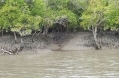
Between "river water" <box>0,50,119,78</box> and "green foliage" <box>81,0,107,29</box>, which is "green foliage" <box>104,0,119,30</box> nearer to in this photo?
"green foliage" <box>81,0,107,29</box>

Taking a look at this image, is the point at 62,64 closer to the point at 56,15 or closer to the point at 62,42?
the point at 56,15

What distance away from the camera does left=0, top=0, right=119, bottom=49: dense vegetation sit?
3200 cm

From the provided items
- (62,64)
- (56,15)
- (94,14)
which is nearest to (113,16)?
(94,14)

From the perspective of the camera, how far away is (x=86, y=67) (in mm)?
23859

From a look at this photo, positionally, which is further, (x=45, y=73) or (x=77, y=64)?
(x=77, y=64)

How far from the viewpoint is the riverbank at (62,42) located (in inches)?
1272

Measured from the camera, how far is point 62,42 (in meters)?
35.5

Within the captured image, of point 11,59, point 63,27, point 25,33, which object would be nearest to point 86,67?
point 11,59

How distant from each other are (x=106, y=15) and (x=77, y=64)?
10.8m

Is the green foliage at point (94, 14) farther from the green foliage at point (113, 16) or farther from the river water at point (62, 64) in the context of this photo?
the river water at point (62, 64)

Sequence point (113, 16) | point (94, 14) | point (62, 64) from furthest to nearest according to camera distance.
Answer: point (113, 16) < point (94, 14) < point (62, 64)

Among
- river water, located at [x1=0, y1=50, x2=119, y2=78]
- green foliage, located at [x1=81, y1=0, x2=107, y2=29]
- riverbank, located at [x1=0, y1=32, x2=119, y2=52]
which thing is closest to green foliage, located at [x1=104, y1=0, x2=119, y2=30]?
green foliage, located at [x1=81, y1=0, x2=107, y2=29]

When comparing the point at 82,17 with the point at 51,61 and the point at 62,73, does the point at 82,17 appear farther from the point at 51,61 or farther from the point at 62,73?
the point at 62,73

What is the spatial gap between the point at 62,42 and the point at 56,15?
2.85 meters
